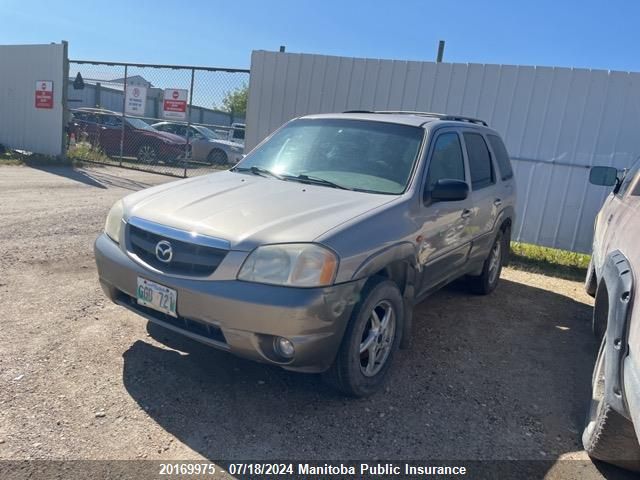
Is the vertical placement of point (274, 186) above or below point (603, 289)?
above

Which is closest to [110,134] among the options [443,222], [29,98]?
[29,98]

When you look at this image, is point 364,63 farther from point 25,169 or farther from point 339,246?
point 25,169

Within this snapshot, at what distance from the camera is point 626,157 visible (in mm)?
7418

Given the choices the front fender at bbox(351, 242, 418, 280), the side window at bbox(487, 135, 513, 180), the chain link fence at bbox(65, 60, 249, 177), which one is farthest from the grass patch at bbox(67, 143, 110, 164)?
the front fender at bbox(351, 242, 418, 280)

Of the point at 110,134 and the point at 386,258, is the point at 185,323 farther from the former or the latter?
the point at 110,134

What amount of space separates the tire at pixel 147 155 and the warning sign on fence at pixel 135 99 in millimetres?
2872

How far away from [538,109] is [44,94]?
1176 cm

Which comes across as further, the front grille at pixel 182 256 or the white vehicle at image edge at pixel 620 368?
the front grille at pixel 182 256

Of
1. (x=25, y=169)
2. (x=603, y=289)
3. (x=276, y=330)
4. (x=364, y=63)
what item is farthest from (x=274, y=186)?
(x=25, y=169)

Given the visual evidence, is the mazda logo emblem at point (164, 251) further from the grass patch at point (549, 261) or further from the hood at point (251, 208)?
the grass patch at point (549, 261)

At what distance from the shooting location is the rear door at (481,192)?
15.8 ft

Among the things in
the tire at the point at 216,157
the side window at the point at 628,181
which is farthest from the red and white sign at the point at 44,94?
→ the side window at the point at 628,181

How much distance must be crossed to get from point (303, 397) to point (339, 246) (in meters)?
1.04

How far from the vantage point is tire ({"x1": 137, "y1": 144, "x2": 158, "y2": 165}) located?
15.7 metres
